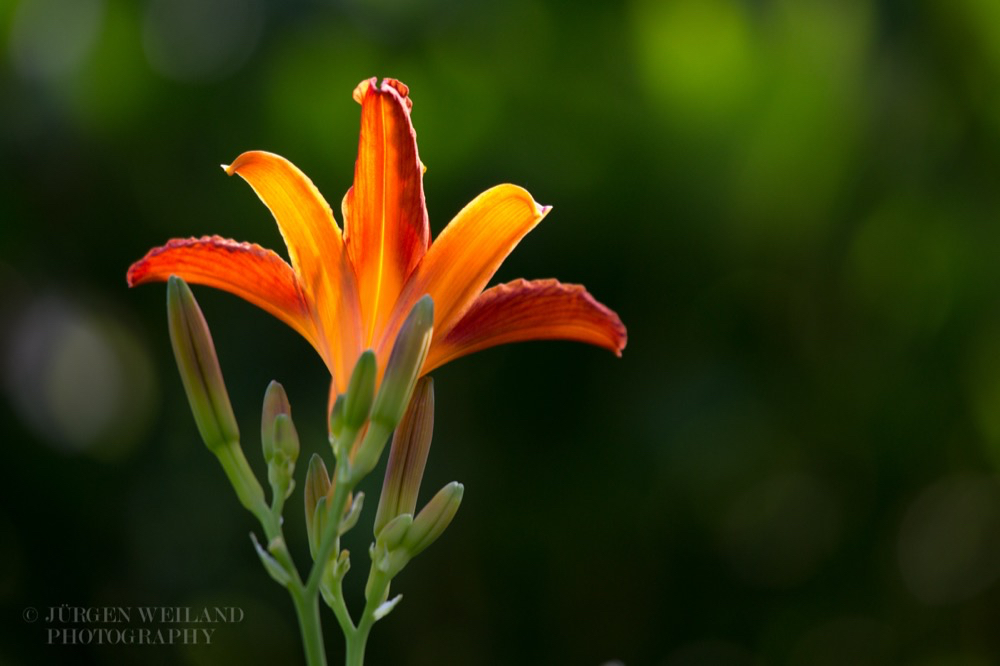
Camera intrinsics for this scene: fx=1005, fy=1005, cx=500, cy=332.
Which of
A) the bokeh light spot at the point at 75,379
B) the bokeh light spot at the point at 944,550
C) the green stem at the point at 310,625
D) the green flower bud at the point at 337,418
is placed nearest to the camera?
the green stem at the point at 310,625

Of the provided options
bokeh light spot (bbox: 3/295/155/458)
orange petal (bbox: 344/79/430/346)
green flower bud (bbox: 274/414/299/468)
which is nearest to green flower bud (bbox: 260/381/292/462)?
green flower bud (bbox: 274/414/299/468)

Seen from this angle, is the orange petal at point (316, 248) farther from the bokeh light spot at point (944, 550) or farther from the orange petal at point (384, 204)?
the bokeh light spot at point (944, 550)

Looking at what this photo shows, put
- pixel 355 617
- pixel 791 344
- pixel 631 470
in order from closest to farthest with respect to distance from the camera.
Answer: pixel 355 617 < pixel 631 470 < pixel 791 344

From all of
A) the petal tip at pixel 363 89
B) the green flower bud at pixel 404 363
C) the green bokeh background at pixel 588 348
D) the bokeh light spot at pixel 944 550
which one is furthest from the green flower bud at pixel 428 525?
the bokeh light spot at pixel 944 550

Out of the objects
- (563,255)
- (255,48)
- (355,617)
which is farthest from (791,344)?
(255,48)

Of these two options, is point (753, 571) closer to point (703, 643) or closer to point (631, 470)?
point (703, 643)

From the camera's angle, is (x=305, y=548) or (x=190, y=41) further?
(x=190, y=41)

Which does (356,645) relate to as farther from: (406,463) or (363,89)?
(363,89)
